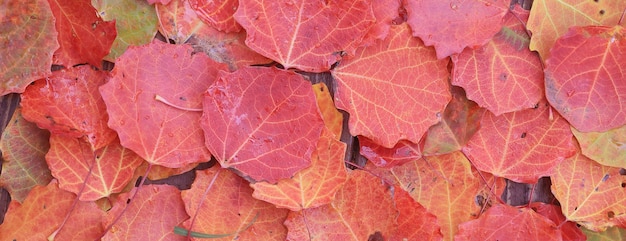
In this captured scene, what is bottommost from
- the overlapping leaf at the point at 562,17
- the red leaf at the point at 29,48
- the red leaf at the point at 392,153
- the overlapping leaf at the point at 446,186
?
the overlapping leaf at the point at 446,186

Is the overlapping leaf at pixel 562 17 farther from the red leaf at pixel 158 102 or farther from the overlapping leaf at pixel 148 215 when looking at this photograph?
the overlapping leaf at pixel 148 215

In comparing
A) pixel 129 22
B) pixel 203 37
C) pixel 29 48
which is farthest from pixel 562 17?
pixel 29 48

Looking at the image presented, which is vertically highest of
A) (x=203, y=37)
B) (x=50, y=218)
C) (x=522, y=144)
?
(x=203, y=37)

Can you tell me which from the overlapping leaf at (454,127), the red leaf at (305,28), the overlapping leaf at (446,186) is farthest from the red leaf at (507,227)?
the red leaf at (305,28)

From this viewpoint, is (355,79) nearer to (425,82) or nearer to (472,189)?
(425,82)

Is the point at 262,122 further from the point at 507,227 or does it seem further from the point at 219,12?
the point at 507,227

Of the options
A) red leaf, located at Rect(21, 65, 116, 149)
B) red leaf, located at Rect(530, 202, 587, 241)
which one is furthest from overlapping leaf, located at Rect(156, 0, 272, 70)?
red leaf, located at Rect(530, 202, 587, 241)

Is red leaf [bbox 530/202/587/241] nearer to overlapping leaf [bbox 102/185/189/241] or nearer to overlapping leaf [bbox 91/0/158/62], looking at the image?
overlapping leaf [bbox 102/185/189/241]

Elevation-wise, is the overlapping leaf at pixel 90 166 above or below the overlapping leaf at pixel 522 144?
below
